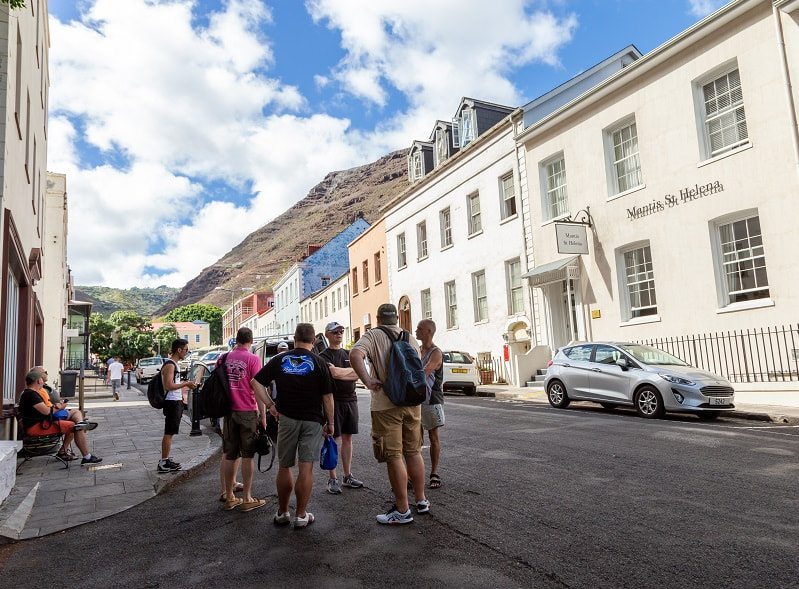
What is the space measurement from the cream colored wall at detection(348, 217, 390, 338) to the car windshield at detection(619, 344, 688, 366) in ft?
62.8

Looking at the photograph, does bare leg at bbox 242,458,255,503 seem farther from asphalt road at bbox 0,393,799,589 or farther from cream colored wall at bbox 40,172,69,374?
cream colored wall at bbox 40,172,69,374

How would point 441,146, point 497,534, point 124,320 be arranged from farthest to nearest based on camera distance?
point 124,320 < point 441,146 < point 497,534

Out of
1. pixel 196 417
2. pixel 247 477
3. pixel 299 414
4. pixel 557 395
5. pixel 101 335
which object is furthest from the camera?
pixel 101 335

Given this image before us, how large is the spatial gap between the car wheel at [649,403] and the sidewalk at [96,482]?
309 inches

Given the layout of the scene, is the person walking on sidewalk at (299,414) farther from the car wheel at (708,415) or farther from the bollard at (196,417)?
the car wheel at (708,415)

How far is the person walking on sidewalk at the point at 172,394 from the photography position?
7652 millimetres

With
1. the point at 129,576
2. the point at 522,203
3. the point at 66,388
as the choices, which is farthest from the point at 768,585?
the point at 522,203

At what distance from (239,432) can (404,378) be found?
2017 millimetres

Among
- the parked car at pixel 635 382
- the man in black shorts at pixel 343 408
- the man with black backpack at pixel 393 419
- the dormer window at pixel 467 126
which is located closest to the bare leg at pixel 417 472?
the man with black backpack at pixel 393 419

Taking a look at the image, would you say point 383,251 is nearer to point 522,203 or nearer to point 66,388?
point 522,203

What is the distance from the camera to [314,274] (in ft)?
170

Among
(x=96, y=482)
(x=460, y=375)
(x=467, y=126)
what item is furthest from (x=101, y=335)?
(x=96, y=482)

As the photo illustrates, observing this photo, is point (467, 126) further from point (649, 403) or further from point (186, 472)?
point (186, 472)

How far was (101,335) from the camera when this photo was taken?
71.8 m
